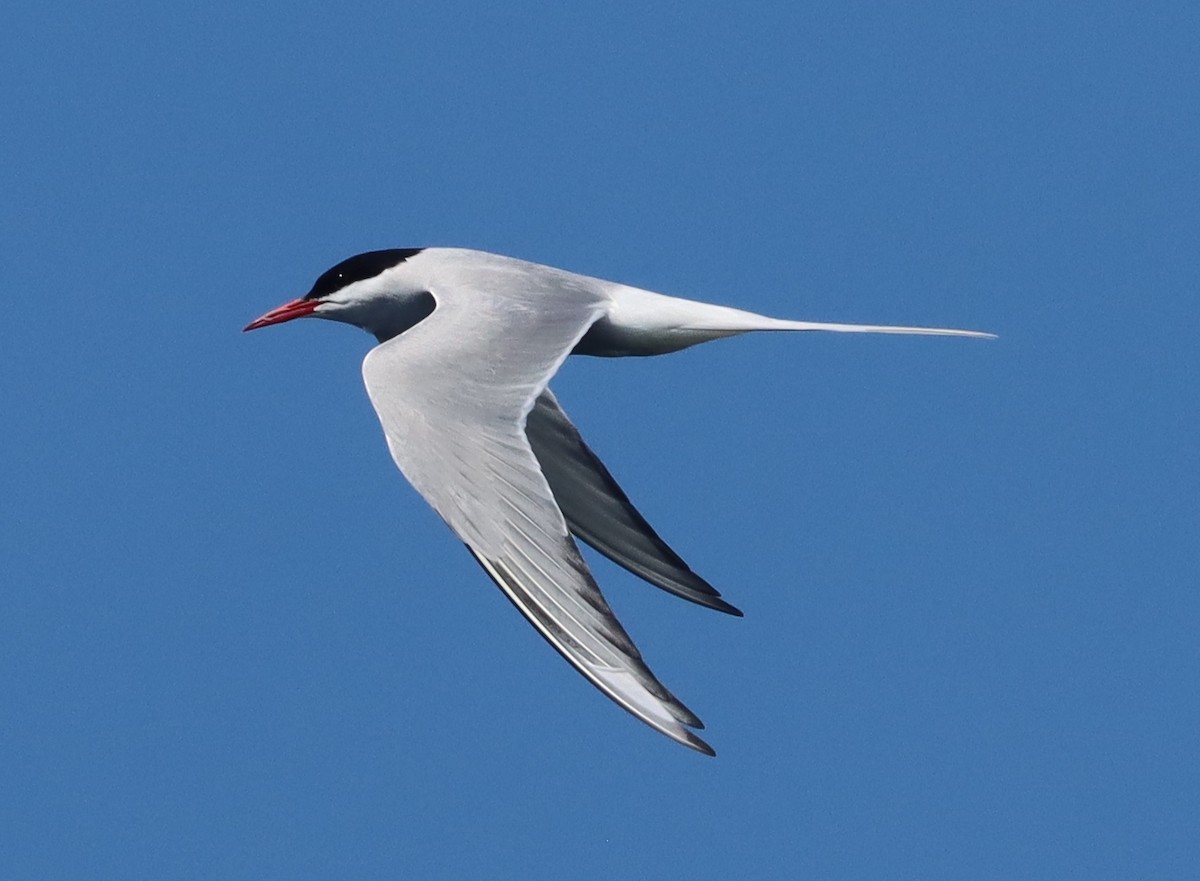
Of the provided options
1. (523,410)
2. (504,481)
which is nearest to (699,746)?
(504,481)

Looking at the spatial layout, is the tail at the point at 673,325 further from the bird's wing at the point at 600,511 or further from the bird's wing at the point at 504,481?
the bird's wing at the point at 504,481

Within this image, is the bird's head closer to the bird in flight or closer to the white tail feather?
the bird in flight

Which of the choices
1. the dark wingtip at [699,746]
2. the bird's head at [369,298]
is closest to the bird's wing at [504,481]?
the dark wingtip at [699,746]

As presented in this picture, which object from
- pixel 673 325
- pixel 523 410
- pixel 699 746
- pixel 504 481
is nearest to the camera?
pixel 699 746

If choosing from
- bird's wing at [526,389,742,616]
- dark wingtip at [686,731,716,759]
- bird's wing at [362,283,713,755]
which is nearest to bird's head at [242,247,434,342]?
bird's wing at [526,389,742,616]

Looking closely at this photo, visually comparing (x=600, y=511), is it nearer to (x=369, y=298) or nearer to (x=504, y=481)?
(x=369, y=298)

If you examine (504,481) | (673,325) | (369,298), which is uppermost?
(673,325)
